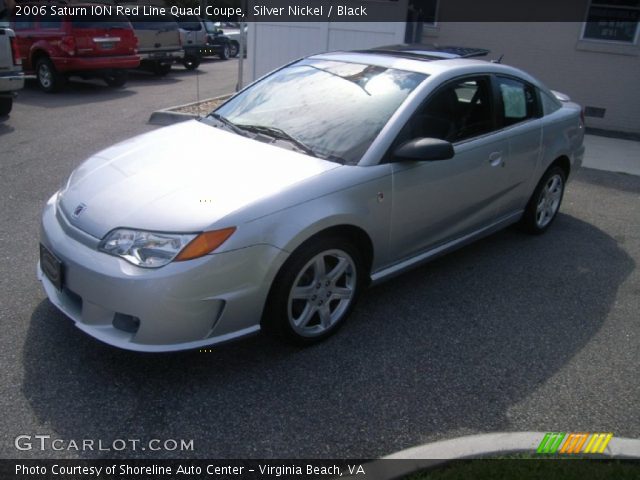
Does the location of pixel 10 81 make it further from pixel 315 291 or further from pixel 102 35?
pixel 315 291

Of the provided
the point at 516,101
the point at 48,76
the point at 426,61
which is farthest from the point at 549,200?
the point at 48,76

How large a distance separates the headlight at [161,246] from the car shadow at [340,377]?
56 centimetres

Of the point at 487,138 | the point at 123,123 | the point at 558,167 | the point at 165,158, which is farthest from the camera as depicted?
the point at 123,123

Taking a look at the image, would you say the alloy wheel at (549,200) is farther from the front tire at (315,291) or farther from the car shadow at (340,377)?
the front tire at (315,291)

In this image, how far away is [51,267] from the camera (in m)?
3.13

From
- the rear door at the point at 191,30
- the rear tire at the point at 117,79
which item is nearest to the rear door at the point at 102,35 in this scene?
the rear tire at the point at 117,79

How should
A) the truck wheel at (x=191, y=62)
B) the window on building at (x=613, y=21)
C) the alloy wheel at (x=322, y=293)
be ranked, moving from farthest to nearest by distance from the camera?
the truck wheel at (x=191, y=62) → the window on building at (x=613, y=21) → the alloy wheel at (x=322, y=293)

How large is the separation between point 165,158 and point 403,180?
1.45 m

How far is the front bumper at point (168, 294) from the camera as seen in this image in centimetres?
274

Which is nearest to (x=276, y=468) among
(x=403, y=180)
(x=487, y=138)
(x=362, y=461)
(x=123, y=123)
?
(x=362, y=461)

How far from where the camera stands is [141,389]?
2.96m

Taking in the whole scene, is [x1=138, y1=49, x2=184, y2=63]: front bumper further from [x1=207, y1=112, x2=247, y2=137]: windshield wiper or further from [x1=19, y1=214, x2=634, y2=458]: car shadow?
[x1=19, y1=214, x2=634, y2=458]: car shadow

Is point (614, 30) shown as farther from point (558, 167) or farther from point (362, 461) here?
point (362, 461)

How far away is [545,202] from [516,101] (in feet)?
3.58
